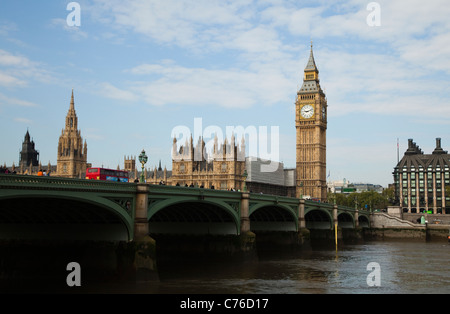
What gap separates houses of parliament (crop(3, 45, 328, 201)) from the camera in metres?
139

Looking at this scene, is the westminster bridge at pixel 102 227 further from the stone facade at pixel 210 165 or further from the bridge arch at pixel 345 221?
the stone facade at pixel 210 165

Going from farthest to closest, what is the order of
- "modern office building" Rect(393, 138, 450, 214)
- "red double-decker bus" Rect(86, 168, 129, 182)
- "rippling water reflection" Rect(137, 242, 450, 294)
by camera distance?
"modern office building" Rect(393, 138, 450, 214), "red double-decker bus" Rect(86, 168, 129, 182), "rippling water reflection" Rect(137, 242, 450, 294)

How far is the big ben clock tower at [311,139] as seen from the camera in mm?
157625

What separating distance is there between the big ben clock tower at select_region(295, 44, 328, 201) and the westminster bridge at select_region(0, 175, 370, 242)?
338 ft

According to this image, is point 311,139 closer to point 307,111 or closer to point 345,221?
point 307,111

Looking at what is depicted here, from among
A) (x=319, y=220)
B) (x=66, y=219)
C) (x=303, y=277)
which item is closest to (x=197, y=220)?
(x=303, y=277)

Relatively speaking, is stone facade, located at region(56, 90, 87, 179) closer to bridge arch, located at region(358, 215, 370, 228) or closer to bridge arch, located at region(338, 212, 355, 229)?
bridge arch, located at region(358, 215, 370, 228)

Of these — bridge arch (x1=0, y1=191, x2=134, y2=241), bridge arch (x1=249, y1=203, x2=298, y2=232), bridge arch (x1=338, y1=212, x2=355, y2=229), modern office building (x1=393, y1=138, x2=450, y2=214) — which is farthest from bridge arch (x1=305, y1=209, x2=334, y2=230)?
modern office building (x1=393, y1=138, x2=450, y2=214)

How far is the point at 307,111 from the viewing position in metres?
162
